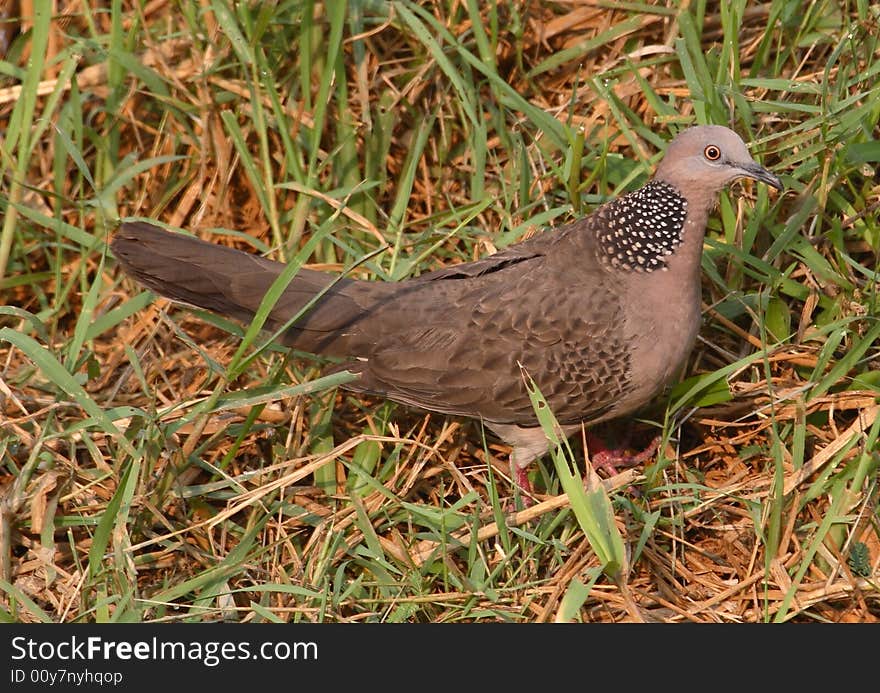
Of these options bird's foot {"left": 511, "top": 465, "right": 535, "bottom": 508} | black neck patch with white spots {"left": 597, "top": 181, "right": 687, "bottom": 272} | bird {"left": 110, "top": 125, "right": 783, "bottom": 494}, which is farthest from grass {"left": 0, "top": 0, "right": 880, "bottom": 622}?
black neck patch with white spots {"left": 597, "top": 181, "right": 687, "bottom": 272}

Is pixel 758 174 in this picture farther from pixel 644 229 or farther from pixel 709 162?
pixel 644 229

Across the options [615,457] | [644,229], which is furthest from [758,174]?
[615,457]

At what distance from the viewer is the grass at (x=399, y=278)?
3.47 metres

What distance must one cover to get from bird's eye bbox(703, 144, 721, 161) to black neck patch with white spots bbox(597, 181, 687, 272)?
0.48 feet

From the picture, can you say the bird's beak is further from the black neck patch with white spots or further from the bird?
the black neck patch with white spots

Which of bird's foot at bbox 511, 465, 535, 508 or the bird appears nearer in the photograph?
the bird

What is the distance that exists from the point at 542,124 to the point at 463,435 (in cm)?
121

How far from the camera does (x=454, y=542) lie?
3.57 metres

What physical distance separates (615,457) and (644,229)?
2.84ft

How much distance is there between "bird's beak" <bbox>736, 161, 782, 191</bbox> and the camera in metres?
3.57

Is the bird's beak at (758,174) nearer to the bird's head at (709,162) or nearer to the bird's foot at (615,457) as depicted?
the bird's head at (709,162)

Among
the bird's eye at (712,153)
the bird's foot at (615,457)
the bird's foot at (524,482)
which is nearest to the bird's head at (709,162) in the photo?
the bird's eye at (712,153)

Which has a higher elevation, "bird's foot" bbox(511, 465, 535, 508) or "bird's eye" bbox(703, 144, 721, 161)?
"bird's eye" bbox(703, 144, 721, 161)
